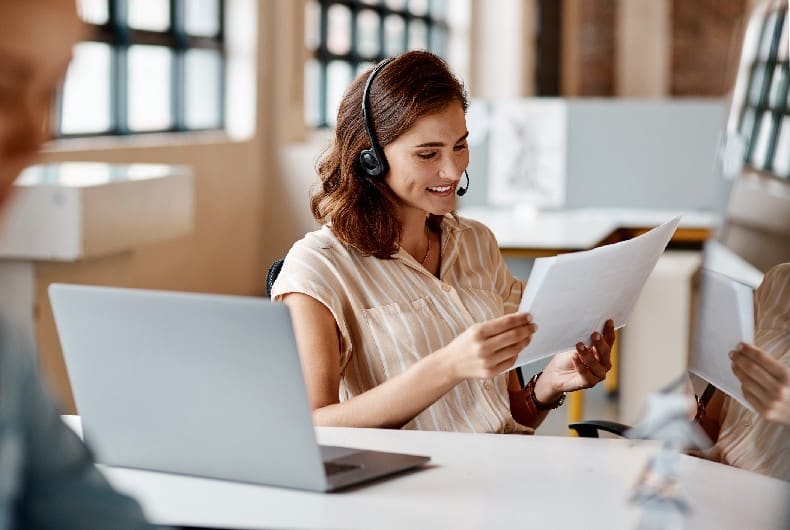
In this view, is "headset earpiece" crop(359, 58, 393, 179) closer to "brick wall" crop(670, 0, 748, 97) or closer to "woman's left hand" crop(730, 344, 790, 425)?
"woman's left hand" crop(730, 344, 790, 425)

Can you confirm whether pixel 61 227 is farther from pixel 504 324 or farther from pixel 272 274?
pixel 504 324

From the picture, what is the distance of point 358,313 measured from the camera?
1.98 m

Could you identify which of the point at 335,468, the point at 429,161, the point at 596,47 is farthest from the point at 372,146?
the point at 596,47

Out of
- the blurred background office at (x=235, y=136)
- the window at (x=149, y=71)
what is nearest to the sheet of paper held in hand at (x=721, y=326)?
the blurred background office at (x=235, y=136)

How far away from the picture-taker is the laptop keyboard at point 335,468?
143 centimetres

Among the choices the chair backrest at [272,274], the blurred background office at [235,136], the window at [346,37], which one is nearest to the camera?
the chair backrest at [272,274]

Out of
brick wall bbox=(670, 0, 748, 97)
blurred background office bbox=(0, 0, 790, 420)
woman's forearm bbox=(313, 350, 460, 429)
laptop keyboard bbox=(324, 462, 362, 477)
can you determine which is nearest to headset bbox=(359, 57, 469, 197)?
woman's forearm bbox=(313, 350, 460, 429)

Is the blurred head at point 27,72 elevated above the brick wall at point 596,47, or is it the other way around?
the brick wall at point 596,47

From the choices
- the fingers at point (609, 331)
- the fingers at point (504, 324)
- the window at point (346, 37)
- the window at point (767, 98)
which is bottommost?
the fingers at point (609, 331)

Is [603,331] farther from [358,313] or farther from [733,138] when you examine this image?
[733,138]

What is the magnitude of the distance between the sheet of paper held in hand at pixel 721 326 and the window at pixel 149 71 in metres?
4.12

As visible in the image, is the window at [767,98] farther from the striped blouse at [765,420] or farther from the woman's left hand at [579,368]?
the woman's left hand at [579,368]

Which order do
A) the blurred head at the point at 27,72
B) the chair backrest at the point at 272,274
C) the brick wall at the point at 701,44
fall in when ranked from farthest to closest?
the brick wall at the point at 701,44 → the chair backrest at the point at 272,274 → the blurred head at the point at 27,72

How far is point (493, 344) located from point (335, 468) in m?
0.36
